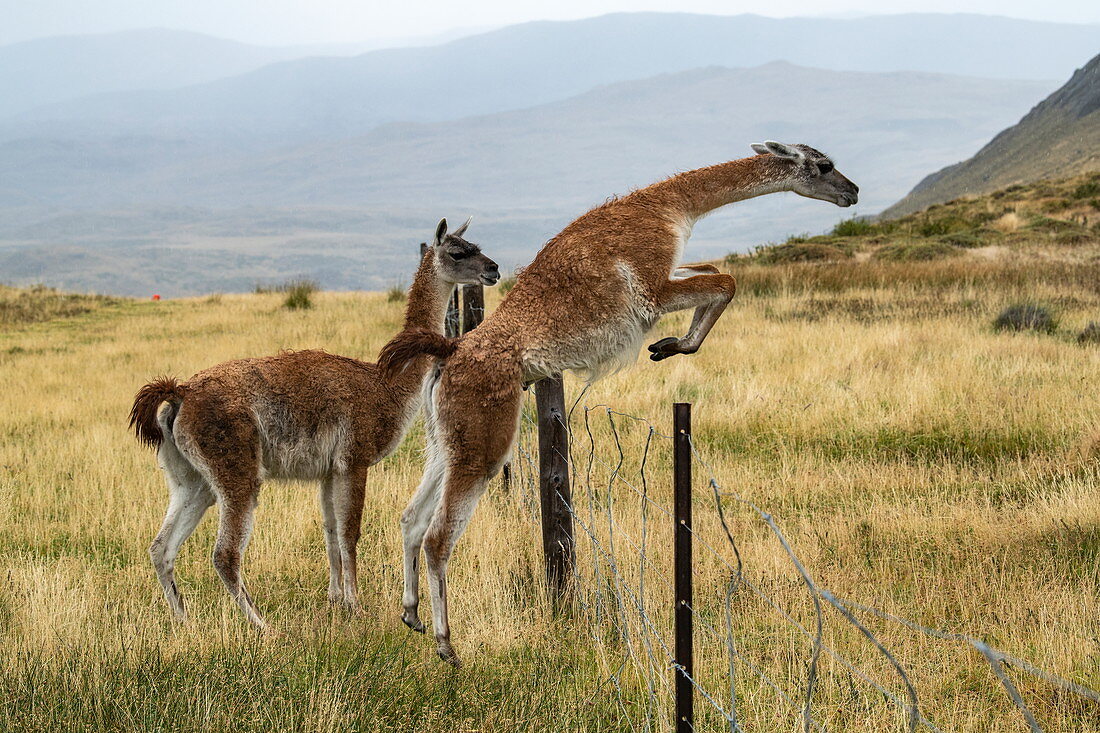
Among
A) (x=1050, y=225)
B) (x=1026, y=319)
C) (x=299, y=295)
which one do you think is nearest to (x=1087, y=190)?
(x=1050, y=225)

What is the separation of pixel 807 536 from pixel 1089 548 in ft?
5.24

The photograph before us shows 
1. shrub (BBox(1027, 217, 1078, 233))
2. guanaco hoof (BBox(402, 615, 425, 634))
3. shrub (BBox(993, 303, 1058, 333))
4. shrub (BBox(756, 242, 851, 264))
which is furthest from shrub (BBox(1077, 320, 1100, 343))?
shrub (BBox(1027, 217, 1078, 233))

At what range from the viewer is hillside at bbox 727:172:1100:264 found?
Result: 2250 cm

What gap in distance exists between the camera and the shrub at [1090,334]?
476 inches

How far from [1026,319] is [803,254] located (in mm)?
11313

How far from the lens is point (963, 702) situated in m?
4.12

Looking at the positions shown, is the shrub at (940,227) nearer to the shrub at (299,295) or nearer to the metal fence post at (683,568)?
the shrub at (299,295)

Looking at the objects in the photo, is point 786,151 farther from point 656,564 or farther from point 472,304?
point 472,304

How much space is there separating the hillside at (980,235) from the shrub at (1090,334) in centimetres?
848

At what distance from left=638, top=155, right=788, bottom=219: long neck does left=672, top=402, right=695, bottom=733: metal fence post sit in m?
1.28

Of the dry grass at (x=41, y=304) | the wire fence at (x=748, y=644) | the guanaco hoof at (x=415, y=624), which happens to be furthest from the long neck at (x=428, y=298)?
the dry grass at (x=41, y=304)

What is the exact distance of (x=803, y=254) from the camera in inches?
963

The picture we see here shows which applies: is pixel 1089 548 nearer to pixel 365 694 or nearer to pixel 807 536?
pixel 807 536

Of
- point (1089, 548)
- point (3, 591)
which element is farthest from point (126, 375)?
point (1089, 548)
